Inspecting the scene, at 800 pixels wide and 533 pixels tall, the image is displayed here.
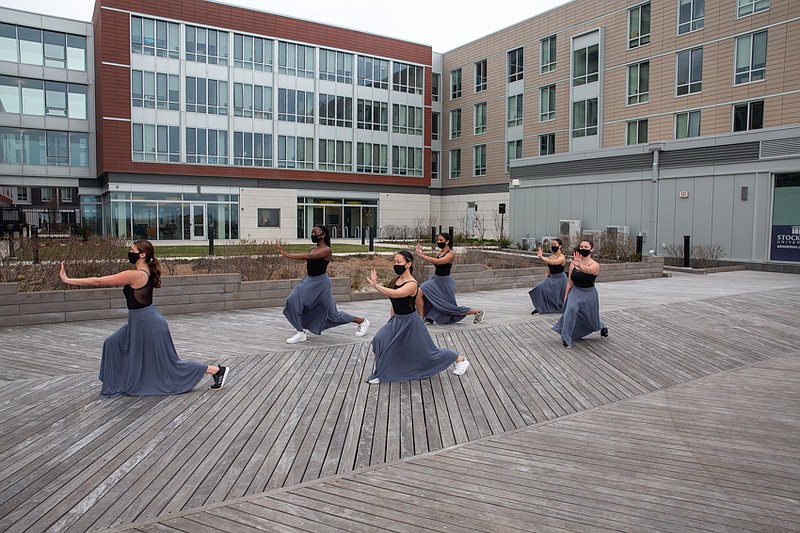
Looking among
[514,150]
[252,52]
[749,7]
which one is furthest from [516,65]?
[252,52]

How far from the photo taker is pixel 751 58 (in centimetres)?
3066

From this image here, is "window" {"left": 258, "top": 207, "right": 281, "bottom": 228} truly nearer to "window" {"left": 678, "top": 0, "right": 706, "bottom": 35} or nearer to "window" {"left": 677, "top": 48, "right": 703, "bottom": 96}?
"window" {"left": 677, "top": 48, "right": 703, "bottom": 96}

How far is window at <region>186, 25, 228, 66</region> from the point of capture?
135 feet

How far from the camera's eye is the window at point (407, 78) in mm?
49625

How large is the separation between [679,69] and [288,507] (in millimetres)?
36182

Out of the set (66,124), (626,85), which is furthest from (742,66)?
(66,124)

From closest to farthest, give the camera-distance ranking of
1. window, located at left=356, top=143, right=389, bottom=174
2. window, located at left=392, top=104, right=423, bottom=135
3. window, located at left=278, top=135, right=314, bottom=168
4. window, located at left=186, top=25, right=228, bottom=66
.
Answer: window, located at left=186, top=25, right=228, bottom=66, window, located at left=278, top=135, right=314, bottom=168, window, located at left=356, top=143, right=389, bottom=174, window, located at left=392, top=104, right=423, bottom=135

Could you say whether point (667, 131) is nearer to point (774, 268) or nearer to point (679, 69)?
point (679, 69)

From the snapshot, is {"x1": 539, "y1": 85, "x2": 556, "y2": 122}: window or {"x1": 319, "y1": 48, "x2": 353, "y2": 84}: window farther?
{"x1": 319, "y1": 48, "x2": 353, "y2": 84}: window

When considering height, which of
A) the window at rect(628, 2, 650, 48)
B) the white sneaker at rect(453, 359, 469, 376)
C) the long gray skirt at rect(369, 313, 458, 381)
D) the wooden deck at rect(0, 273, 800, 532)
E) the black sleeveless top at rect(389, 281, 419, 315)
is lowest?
the wooden deck at rect(0, 273, 800, 532)

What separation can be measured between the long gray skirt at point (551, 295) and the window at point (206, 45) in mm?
35834

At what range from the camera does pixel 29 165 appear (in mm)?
42688

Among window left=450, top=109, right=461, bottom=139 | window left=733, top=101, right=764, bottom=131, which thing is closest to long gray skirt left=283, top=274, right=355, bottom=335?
window left=733, top=101, right=764, bottom=131

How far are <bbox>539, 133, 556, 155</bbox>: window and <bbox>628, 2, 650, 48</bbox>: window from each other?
8145mm
